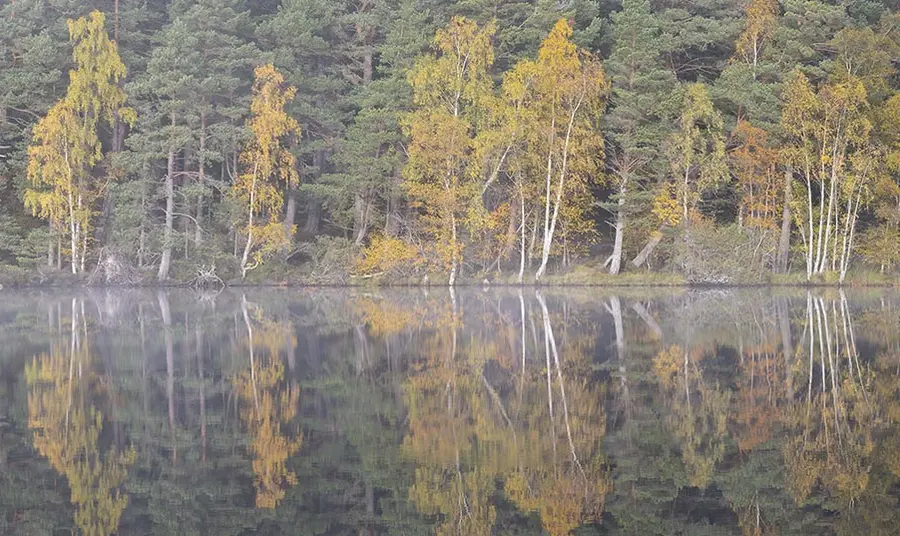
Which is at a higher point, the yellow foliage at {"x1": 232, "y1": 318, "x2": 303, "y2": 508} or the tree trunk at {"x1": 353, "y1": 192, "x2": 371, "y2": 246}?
the tree trunk at {"x1": 353, "y1": 192, "x2": 371, "y2": 246}

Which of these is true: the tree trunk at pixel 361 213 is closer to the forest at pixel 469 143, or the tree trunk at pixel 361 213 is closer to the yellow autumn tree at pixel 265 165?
the forest at pixel 469 143

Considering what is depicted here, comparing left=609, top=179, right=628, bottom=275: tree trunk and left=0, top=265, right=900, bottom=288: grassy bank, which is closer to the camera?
left=0, top=265, right=900, bottom=288: grassy bank

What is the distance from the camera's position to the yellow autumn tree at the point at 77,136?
45344 millimetres

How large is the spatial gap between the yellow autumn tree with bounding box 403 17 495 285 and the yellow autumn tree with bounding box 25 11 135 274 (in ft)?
40.8

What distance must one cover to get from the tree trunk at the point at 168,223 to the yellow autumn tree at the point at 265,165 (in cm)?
262

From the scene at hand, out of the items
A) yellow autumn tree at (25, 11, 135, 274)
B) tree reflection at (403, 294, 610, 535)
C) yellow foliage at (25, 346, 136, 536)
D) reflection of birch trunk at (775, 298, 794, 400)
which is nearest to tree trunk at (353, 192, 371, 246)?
yellow autumn tree at (25, 11, 135, 274)

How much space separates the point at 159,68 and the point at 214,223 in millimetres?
7234

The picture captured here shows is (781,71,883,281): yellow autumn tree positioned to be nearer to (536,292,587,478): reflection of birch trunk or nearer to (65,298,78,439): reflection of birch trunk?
(536,292,587,478): reflection of birch trunk

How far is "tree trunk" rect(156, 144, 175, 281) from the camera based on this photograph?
44781 millimetres

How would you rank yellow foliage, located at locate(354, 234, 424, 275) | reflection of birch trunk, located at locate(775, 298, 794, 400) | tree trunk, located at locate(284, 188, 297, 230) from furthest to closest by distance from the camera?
1. tree trunk, located at locate(284, 188, 297, 230)
2. yellow foliage, located at locate(354, 234, 424, 275)
3. reflection of birch trunk, located at locate(775, 298, 794, 400)

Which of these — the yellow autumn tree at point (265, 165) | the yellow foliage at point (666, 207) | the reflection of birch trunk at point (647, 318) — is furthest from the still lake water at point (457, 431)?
the yellow autumn tree at point (265, 165)

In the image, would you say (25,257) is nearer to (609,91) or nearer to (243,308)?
(243,308)

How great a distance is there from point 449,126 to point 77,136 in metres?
15.8

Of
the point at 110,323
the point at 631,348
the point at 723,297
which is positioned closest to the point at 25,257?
the point at 110,323
